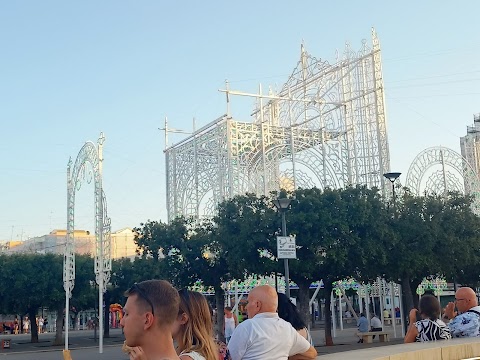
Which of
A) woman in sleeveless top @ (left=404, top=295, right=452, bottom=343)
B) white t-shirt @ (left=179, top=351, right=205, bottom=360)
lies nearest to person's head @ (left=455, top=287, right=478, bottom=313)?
woman in sleeveless top @ (left=404, top=295, right=452, bottom=343)

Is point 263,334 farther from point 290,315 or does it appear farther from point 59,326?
point 59,326

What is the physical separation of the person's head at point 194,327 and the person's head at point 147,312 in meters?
0.78

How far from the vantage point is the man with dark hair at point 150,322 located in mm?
2959

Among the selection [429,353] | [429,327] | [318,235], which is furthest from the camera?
[318,235]

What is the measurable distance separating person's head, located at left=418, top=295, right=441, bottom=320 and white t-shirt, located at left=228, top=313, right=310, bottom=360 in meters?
2.70

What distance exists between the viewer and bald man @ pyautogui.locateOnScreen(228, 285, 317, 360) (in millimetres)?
5070

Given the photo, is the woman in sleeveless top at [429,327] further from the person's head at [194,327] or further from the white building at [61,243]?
the white building at [61,243]

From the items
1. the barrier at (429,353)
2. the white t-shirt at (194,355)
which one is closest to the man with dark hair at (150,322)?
the white t-shirt at (194,355)

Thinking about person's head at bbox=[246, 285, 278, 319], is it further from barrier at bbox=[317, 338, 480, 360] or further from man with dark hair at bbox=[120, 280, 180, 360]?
man with dark hair at bbox=[120, 280, 180, 360]

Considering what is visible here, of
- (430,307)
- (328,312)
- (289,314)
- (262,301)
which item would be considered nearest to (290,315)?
(289,314)

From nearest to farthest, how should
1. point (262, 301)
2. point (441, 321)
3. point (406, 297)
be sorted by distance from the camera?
1. point (262, 301)
2. point (441, 321)
3. point (406, 297)

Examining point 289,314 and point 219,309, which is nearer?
point 289,314

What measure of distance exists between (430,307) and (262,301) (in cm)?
293

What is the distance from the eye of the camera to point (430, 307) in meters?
7.35
